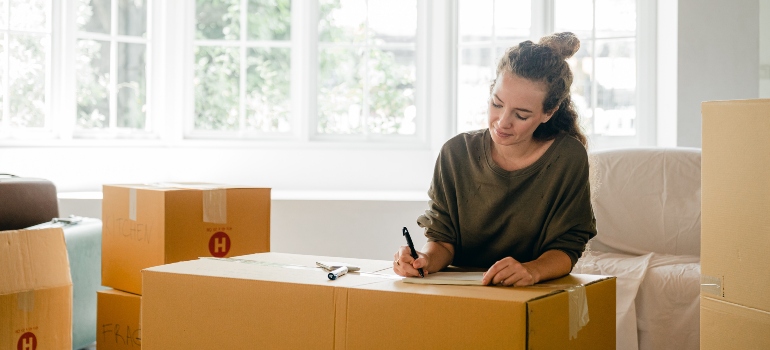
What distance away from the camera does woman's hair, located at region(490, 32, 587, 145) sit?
61.9 inches

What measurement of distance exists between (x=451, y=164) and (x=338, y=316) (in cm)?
56

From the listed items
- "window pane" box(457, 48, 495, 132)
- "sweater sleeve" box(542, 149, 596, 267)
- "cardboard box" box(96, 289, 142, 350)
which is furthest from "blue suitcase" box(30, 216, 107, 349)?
"window pane" box(457, 48, 495, 132)

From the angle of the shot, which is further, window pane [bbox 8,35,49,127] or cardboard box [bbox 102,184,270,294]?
window pane [bbox 8,35,49,127]

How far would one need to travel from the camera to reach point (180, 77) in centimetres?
404

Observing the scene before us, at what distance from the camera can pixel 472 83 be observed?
4.04 meters

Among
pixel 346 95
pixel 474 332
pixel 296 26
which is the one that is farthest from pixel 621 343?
pixel 296 26

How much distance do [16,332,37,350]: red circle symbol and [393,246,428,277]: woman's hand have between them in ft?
3.82

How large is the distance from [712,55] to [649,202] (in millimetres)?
877

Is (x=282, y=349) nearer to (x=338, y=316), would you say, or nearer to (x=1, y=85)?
(x=338, y=316)

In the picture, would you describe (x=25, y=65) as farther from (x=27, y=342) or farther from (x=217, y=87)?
(x=27, y=342)

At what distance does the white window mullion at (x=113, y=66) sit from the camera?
387cm

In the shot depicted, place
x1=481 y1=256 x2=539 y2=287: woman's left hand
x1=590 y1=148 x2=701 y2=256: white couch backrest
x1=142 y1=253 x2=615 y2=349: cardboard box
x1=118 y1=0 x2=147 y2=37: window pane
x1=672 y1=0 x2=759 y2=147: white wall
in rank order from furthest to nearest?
x1=118 y1=0 x2=147 y2=37: window pane
x1=672 y1=0 x2=759 y2=147: white wall
x1=590 y1=148 x2=701 y2=256: white couch backrest
x1=481 y1=256 x2=539 y2=287: woman's left hand
x1=142 y1=253 x2=615 y2=349: cardboard box

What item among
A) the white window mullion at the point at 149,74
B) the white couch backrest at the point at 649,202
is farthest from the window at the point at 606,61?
the white window mullion at the point at 149,74

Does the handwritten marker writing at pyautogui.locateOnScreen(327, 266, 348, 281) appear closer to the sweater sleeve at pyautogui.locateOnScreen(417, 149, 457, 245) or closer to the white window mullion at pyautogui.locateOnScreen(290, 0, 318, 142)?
the sweater sleeve at pyautogui.locateOnScreen(417, 149, 457, 245)
